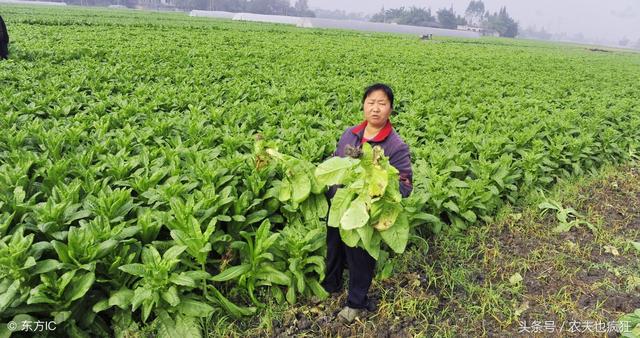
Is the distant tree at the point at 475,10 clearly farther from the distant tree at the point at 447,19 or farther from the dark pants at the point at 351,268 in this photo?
the dark pants at the point at 351,268

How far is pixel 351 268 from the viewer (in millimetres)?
2773

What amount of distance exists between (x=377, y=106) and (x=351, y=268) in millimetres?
1071

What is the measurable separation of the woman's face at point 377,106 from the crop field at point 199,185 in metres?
0.64

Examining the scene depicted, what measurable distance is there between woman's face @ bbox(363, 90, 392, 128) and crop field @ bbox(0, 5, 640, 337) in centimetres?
64

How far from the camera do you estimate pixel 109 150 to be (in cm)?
421

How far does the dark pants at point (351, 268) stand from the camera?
8.87ft

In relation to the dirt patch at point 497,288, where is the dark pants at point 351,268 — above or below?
above

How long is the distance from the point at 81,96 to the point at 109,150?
8.66 feet

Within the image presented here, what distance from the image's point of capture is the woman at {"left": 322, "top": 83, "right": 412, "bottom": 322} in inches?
102

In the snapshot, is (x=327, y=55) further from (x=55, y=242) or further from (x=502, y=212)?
(x=55, y=242)

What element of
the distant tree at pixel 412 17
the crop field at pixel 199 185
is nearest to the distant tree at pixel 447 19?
the distant tree at pixel 412 17

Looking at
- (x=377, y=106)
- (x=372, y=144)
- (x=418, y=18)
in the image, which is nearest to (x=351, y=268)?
(x=372, y=144)

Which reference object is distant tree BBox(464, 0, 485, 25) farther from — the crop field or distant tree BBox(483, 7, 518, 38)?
the crop field

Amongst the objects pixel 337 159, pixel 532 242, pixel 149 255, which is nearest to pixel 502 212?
pixel 532 242
